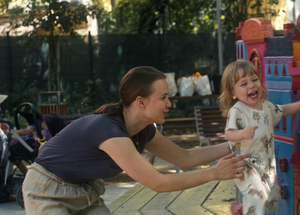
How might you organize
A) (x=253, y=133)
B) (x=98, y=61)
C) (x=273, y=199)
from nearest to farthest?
(x=253, y=133) → (x=273, y=199) → (x=98, y=61)

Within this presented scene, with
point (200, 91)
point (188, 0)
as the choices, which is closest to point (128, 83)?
point (200, 91)

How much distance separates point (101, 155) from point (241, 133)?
2.70 feet

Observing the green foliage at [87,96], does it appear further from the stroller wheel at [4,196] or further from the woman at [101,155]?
the woman at [101,155]

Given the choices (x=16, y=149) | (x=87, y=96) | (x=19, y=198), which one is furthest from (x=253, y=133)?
(x=87, y=96)

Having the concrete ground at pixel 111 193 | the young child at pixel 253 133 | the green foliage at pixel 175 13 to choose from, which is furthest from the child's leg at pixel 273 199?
the green foliage at pixel 175 13

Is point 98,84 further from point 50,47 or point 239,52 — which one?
point 239,52

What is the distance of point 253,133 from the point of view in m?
2.33

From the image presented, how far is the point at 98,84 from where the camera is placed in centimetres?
1155

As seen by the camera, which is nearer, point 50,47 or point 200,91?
point 200,91

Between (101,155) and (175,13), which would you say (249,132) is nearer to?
(101,155)

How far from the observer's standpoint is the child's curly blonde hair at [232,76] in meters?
2.59

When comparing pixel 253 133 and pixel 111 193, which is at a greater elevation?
pixel 253 133

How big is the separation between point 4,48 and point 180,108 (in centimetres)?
516

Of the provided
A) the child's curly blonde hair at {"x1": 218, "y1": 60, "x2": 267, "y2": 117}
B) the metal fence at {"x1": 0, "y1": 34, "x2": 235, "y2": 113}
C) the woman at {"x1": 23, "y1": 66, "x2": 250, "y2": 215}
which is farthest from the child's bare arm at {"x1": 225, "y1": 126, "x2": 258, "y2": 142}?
the metal fence at {"x1": 0, "y1": 34, "x2": 235, "y2": 113}
